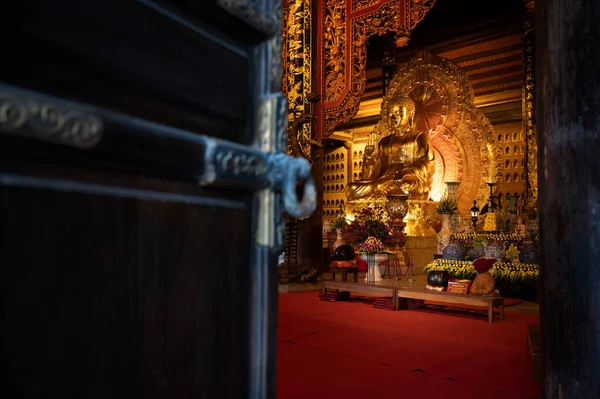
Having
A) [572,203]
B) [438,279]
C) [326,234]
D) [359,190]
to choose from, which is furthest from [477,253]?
[572,203]

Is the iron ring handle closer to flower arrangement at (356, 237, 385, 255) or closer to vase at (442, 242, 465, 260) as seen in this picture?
flower arrangement at (356, 237, 385, 255)

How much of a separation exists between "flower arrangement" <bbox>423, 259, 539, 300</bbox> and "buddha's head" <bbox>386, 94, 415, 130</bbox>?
4557 millimetres

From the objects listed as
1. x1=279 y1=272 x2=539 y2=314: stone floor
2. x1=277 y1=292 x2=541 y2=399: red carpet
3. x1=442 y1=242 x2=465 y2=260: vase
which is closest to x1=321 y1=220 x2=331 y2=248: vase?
x1=279 y1=272 x2=539 y2=314: stone floor

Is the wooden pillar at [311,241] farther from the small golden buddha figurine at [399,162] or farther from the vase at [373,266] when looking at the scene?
the small golden buddha figurine at [399,162]

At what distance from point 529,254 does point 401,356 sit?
2820 mm

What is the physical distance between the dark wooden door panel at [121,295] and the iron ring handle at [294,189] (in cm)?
7

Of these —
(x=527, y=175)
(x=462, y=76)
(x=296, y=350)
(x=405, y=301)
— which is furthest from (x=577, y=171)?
(x=462, y=76)

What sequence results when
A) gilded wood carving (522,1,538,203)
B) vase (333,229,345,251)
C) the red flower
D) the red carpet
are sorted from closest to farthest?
the red carpet
the red flower
gilded wood carving (522,1,538,203)
vase (333,229,345,251)

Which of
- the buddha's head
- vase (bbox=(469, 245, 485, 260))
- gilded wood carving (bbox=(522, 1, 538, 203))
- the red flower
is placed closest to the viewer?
the red flower

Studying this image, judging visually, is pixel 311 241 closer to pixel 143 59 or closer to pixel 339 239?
pixel 339 239

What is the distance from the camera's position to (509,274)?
4.91 meters

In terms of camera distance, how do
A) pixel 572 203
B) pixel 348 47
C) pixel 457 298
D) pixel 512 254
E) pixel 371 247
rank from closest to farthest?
pixel 572 203, pixel 457 298, pixel 371 247, pixel 512 254, pixel 348 47

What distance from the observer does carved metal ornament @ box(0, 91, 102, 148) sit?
399 mm

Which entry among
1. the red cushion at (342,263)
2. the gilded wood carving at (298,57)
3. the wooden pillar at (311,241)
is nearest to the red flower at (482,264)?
the red cushion at (342,263)
